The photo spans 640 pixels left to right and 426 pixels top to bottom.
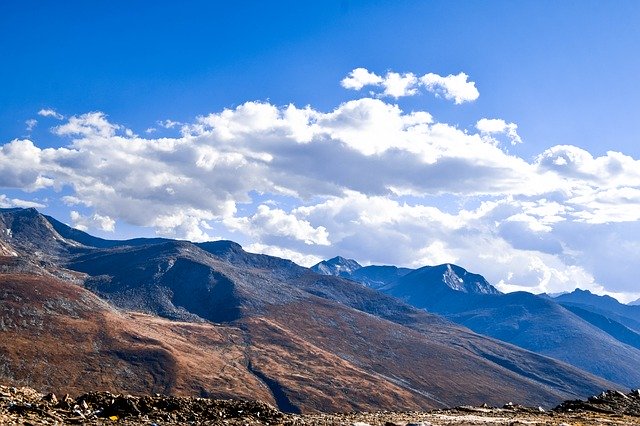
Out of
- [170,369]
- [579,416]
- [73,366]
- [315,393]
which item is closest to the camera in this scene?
[579,416]

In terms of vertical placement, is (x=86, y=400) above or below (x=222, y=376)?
above

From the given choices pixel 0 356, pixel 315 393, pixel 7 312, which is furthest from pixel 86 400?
pixel 7 312

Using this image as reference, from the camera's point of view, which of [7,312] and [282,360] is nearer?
[7,312]

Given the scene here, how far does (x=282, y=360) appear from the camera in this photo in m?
199

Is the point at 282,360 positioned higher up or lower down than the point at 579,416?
lower down

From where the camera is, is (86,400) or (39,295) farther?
(39,295)

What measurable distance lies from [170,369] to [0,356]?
4453 centimetres

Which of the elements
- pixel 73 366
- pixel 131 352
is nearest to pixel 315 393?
pixel 131 352

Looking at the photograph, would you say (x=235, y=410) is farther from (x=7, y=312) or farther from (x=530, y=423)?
(x=7, y=312)

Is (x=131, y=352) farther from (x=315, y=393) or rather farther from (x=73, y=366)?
(x=315, y=393)

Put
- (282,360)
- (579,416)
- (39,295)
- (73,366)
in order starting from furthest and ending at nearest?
(282,360) < (39,295) < (73,366) < (579,416)

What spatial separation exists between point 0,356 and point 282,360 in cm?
9549

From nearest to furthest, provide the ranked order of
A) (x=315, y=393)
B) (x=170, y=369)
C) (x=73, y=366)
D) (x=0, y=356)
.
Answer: (x=0, y=356)
(x=73, y=366)
(x=170, y=369)
(x=315, y=393)

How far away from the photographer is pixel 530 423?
26.5 metres
